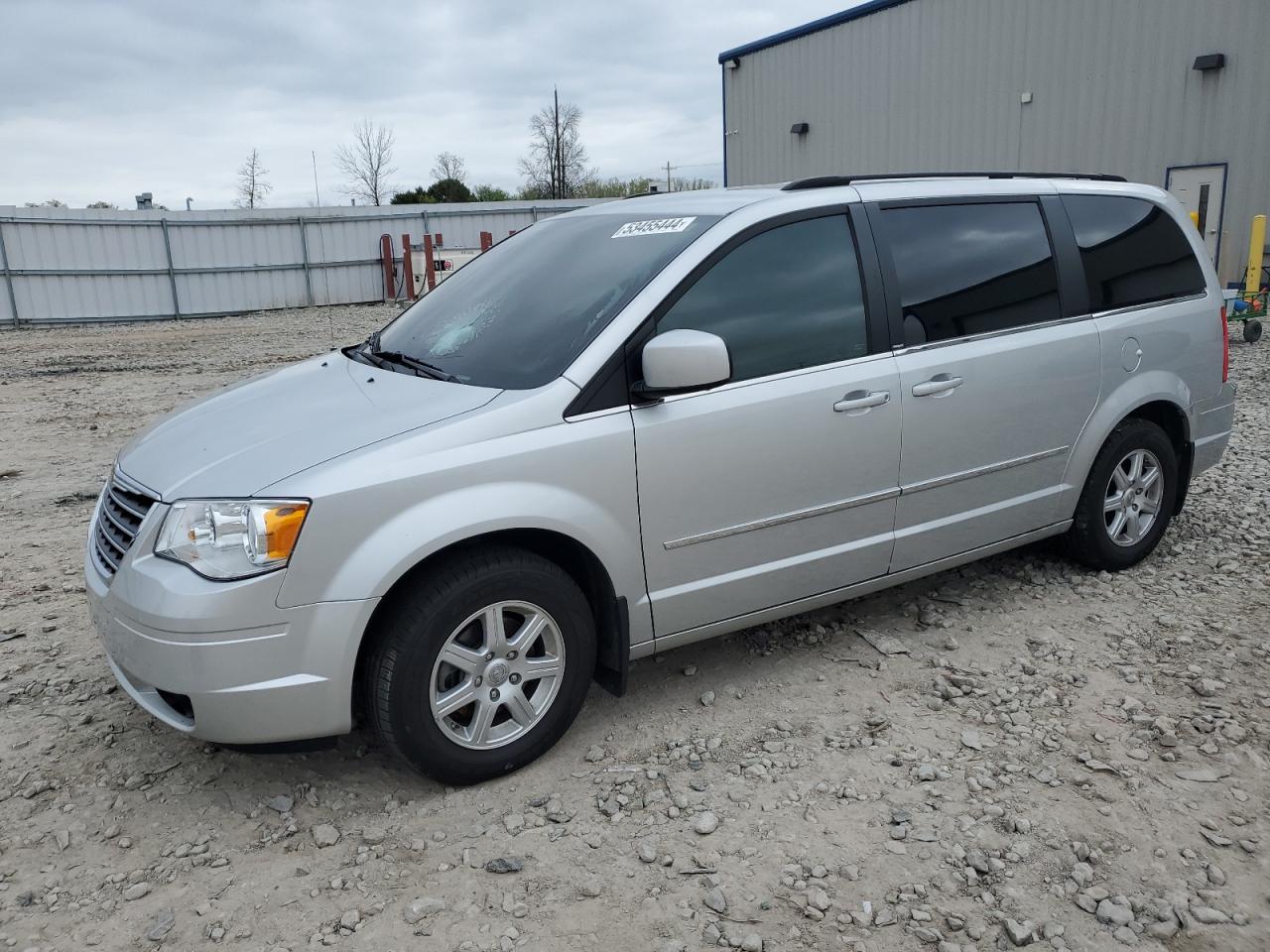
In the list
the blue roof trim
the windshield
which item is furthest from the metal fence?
the windshield

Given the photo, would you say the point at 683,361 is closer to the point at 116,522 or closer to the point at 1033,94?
the point at 116,522

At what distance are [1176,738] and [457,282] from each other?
3237 millimetres

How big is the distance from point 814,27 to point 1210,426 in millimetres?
19032

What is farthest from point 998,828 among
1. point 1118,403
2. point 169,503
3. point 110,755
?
point 110,755

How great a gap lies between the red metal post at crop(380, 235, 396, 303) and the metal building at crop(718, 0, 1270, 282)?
9.54 metres

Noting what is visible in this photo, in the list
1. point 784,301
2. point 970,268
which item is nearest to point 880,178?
point 970,268

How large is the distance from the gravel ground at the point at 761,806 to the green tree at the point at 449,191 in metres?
39.6

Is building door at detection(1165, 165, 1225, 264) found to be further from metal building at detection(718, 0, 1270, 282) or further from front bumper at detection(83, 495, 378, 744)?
front bumper at detection(83, 495, 378, 744)

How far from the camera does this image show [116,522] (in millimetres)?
3080

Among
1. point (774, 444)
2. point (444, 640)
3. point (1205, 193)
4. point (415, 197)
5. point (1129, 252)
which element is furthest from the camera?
point (415, 197)

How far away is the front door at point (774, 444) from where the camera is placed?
3197 millimetres

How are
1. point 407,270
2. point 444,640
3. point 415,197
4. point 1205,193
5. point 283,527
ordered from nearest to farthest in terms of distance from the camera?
point 283,527
point 444,640
point 1205,193
point 407,270
point 415,197

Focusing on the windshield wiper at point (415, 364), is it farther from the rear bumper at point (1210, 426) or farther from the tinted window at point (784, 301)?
the rear bumper at point (1210, 426)

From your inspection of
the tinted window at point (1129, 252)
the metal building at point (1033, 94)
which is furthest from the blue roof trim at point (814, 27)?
the tinted window at point (1129, 252)
